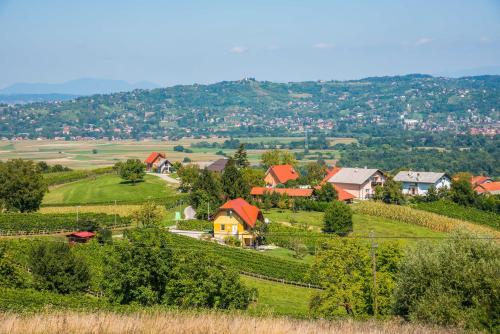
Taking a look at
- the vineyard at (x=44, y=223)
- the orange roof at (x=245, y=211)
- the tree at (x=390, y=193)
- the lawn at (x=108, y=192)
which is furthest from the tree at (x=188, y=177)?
the tree at (x=390, y=193)

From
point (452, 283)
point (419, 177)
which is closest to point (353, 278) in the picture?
point (452, 283)

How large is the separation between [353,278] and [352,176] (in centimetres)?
5234

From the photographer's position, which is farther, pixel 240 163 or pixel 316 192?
pixel 240 163

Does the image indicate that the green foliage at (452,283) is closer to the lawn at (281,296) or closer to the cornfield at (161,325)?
the cornfield at (161,325)

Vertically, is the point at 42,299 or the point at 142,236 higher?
the point at 142,236

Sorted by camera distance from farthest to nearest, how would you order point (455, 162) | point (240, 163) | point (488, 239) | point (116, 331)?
point (455, 162)
point (240, 163)
point (488, 239)
point (116, 331)

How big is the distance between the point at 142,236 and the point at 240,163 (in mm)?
54795

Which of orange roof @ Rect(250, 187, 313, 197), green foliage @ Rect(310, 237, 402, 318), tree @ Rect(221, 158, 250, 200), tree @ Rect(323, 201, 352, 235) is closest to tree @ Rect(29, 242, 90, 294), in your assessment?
green foliage @ Rect(310, 237, 402, 318)

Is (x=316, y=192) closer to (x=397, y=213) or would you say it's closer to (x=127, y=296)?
(x=397, y=213)

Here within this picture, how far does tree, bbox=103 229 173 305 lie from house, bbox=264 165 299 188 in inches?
2146

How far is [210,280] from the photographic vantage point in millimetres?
29938

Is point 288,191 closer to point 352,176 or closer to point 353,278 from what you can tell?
point 352,176

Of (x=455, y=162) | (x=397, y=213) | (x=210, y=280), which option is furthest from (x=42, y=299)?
(x=455, y=162)

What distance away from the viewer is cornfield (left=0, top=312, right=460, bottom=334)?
563 inches
